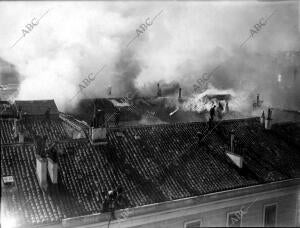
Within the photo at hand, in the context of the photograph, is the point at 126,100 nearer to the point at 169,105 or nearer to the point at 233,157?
the point at 169,105

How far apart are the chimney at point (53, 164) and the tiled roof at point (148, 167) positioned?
461 millimetres

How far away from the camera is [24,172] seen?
1961 centimetres

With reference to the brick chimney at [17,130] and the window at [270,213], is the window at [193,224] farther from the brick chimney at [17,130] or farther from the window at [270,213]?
the brick chimney at [17,130]

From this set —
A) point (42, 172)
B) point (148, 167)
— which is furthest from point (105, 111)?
point (42, 172)

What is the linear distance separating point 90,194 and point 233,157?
976 centimetres

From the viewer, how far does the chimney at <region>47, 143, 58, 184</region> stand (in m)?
19.3

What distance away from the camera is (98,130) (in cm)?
2288

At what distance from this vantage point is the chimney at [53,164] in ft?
63.4

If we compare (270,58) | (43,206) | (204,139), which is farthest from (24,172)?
Result: (270,58)

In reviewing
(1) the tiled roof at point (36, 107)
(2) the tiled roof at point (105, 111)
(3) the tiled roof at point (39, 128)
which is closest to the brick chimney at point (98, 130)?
(3) the tiled roof at point (39, 128)

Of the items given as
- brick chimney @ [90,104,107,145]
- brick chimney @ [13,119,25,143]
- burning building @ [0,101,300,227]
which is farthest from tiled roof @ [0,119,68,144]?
burning building @ [0,101,300,227]

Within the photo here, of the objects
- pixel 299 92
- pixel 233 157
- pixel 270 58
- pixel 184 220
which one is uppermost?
pixel 270 58

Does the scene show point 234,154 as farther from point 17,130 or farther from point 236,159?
point 17,130

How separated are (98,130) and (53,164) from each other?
14.0 feet
